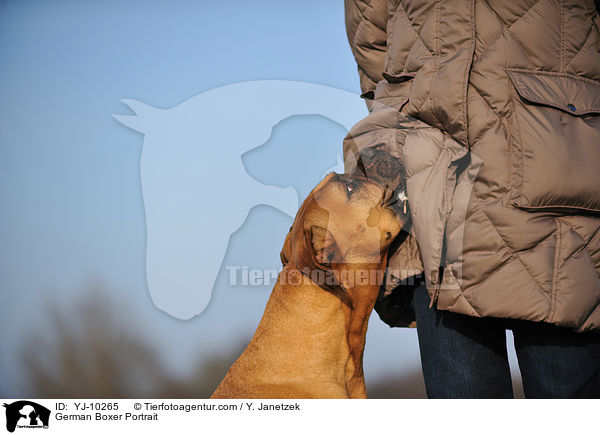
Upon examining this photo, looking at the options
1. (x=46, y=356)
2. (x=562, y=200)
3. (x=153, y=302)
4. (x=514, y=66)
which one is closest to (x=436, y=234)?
(x=562, y=200)

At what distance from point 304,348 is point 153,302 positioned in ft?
3.60

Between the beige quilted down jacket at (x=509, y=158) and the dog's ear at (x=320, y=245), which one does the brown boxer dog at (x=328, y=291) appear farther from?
the beige quilted down jacket at (x=509, y=158)

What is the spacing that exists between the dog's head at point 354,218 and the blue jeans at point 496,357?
24 cm

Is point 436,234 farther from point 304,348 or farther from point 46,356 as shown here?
point 46,356

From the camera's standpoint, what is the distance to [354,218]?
154 cm

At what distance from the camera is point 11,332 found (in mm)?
2531

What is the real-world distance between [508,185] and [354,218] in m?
0.47

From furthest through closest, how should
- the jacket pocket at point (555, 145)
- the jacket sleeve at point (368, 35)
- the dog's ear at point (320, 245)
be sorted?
the jacket sleeve at point (368, 35)
the dog's ear at point (320, 245)
the jacket pocket at point (555, 145)

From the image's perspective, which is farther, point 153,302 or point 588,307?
point 153,302
